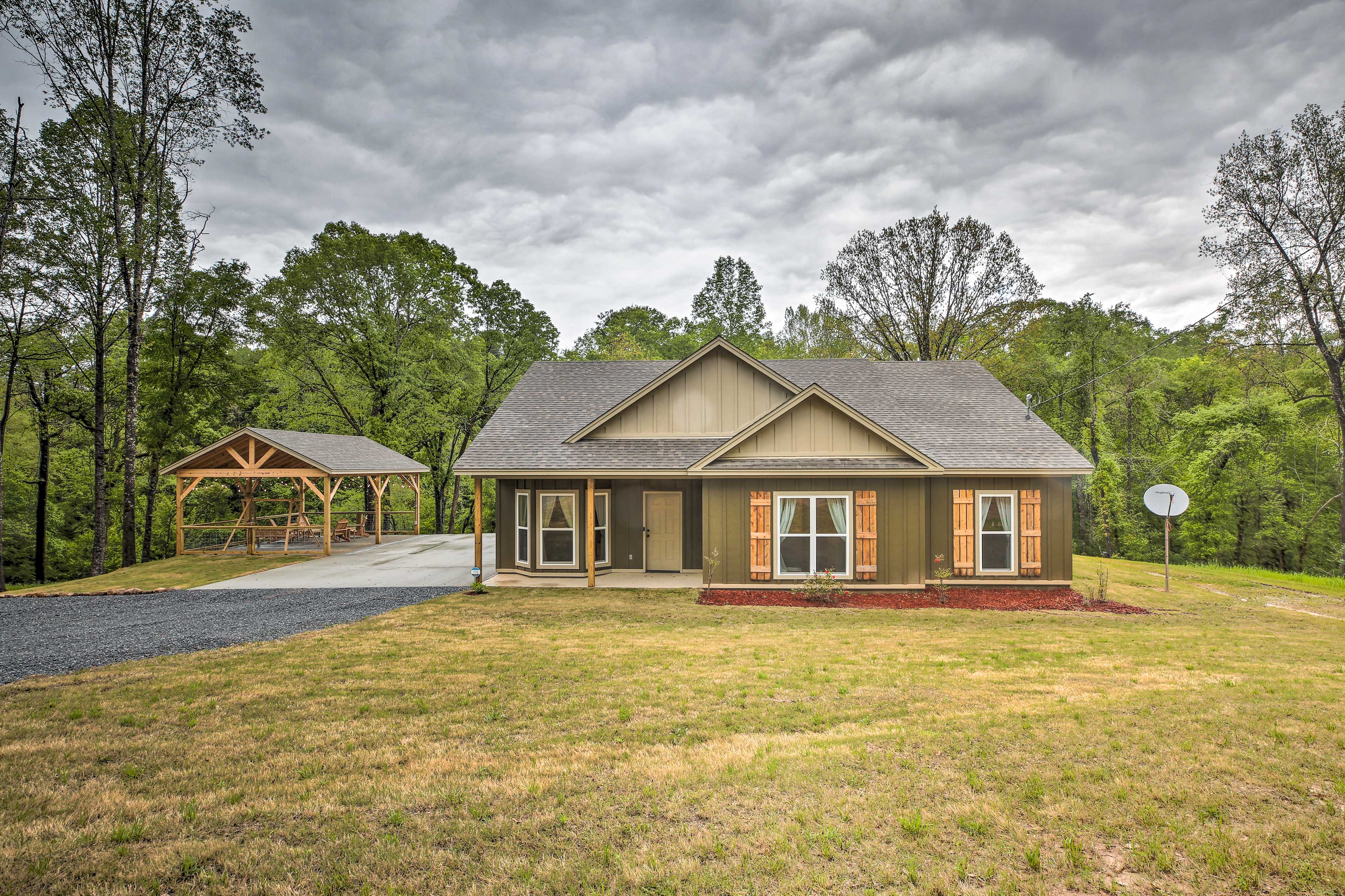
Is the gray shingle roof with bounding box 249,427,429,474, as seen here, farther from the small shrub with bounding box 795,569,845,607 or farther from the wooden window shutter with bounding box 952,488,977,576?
the wooden window shutter with bounding box 952,488,977,576

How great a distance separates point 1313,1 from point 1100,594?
14.5 metres

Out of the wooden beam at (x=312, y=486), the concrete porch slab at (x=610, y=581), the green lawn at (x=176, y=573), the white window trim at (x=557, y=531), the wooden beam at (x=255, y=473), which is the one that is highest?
the wooden beam at (x=255, y=473)

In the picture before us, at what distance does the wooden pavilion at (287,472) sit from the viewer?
15773 mm

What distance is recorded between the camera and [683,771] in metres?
3.83

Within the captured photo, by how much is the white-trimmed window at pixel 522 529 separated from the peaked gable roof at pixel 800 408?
4.21 m

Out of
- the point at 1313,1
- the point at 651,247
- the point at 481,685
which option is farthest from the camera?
the point at 651,247

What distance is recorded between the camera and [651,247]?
1252 inches

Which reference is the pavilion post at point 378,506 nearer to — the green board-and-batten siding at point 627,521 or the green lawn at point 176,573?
the green lawn at point 176,573

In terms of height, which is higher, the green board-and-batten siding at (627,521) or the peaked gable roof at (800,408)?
the peaked gable roof at (800,408)

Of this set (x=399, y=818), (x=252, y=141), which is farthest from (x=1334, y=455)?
(x=252, y=141)

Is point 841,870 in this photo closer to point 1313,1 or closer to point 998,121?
point 1313,1

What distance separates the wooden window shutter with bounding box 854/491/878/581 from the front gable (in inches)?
123

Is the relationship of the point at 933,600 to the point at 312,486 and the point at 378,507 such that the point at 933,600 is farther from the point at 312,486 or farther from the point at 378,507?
the point at 378,507

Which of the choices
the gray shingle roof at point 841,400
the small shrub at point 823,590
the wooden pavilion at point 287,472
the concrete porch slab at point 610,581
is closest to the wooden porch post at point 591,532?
the concrete porch slab at point 610,581
